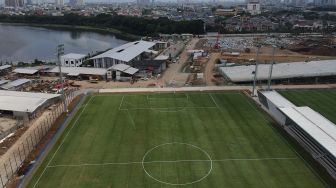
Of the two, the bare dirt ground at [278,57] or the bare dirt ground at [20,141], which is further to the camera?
the bare dirt ground at [278,57]

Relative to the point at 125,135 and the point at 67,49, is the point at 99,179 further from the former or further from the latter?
the point at 67,49

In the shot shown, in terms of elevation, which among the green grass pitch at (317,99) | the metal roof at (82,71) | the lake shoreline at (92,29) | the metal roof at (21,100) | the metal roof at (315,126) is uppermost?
the lake shoreline at (92,29)

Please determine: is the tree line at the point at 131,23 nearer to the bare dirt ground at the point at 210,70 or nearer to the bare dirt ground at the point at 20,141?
the bare dirt ground at the point at 210,70

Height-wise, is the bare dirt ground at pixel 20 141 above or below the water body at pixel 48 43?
below

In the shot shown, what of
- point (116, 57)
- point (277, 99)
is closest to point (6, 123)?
point (116, 57)

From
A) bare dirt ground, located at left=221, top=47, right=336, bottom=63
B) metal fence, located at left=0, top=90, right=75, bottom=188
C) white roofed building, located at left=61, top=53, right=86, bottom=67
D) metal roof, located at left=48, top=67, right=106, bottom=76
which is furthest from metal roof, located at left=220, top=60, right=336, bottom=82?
white roofed building, located at left=61, top=53, right=86, bottom=67

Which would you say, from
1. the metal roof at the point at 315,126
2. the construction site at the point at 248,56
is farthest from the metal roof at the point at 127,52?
the metal roof at the point at 315,126

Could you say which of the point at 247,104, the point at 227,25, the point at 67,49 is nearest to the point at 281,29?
the point at 227,25
